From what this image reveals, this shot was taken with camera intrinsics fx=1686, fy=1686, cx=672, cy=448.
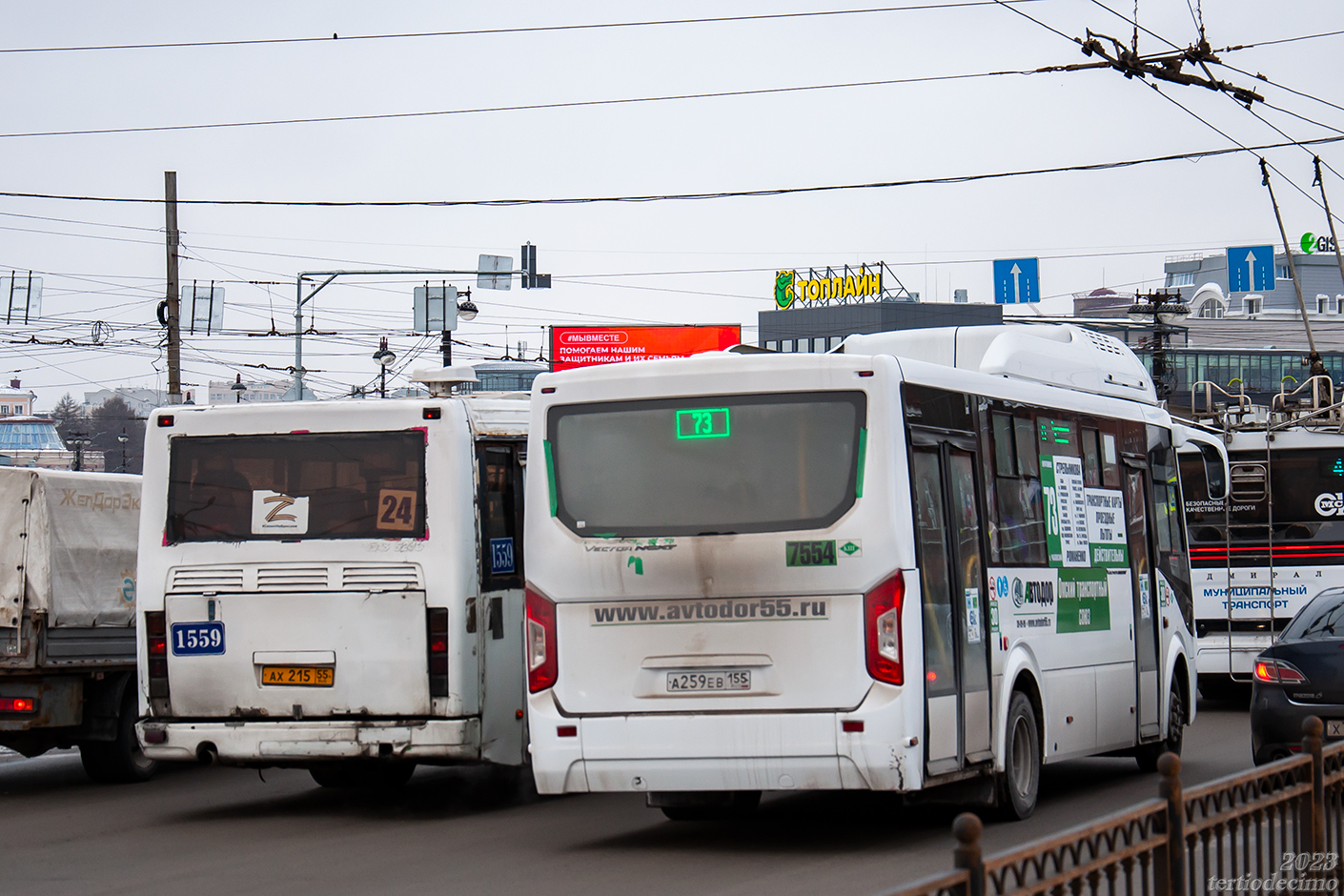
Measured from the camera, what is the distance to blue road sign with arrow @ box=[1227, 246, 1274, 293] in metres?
51.9

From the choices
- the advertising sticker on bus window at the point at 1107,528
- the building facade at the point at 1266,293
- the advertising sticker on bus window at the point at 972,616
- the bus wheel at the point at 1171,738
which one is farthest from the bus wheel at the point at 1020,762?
the building facade at the point at 1266,293

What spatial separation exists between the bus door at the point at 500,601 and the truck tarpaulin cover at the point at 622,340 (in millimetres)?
45582

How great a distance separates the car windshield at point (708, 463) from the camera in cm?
922

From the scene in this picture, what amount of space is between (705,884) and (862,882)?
80cm

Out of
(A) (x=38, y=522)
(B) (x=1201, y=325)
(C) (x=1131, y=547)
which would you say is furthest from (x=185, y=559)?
(B) (x=1201, y=325)

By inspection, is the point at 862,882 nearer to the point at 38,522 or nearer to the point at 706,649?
the point at 706,649

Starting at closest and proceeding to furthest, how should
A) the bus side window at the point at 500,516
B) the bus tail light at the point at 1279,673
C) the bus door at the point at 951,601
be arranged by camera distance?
the bus door at the point at 951,601, the bus side window at the point at 500,516, the bus tail light at the point at 1279,673

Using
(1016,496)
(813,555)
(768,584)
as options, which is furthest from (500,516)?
(1016,496)

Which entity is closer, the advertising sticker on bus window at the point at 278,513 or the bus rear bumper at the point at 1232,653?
the advertising sticker on bus window at the point at 278,513

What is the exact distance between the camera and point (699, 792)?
32.6ft

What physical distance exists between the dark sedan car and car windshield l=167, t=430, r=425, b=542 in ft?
20.2

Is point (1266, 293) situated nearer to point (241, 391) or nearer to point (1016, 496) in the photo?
point (241, 391)

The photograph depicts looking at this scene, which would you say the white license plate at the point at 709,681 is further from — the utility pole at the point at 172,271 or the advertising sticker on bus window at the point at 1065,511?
the utility pole at the point at 172,271

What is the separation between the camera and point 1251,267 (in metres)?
53.0
